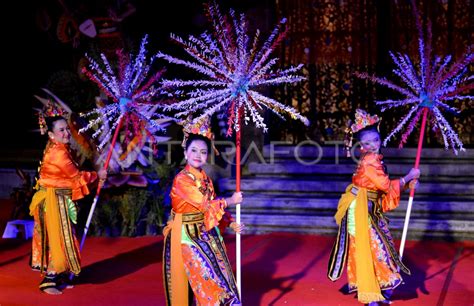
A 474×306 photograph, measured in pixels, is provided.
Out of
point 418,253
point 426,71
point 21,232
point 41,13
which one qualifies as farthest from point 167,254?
point 41,13

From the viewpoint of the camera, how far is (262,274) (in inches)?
270

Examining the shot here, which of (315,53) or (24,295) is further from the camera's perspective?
(315,53)

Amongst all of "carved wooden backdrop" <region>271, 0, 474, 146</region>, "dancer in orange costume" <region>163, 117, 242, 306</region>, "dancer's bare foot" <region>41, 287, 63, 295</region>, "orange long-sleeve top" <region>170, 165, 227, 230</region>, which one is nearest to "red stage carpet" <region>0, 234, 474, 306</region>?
"dancer's bare foot" <region>41, 287, 63, 295</region>

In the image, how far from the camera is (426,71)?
5.81m

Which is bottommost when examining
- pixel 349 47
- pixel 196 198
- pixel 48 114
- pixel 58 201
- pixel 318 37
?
pixel 58 201

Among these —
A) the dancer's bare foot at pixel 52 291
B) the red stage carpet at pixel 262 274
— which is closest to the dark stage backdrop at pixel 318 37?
the red stage carpet at pixel 262 274

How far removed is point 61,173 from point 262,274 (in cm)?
197

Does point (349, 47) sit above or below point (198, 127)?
above

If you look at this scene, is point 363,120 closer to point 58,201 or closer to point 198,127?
point 198,127

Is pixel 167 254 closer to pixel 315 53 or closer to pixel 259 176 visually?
pixel 259 176

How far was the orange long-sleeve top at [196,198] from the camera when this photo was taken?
4.83 metres

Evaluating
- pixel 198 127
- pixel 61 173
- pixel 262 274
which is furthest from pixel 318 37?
pixel 198 127

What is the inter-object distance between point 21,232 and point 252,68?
4783 mm

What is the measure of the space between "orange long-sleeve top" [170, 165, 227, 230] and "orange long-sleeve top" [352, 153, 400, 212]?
1.29 m
